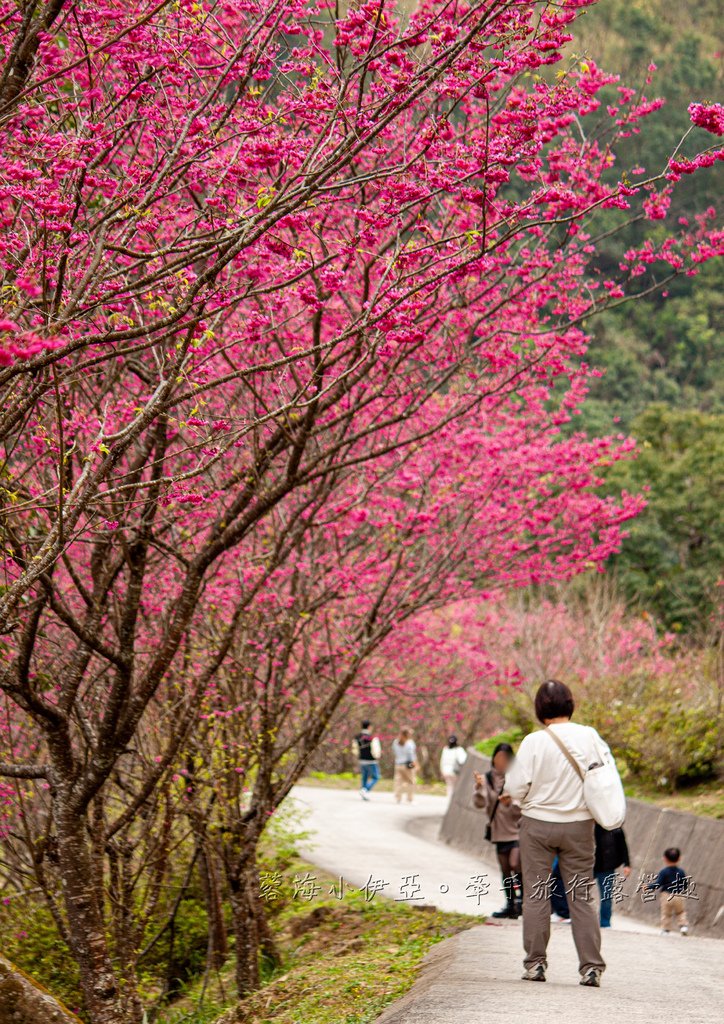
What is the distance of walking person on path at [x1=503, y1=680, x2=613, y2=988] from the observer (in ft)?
19.9

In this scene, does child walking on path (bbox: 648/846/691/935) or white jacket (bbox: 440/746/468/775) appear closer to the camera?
child walking on path (bbox: 648/846/691/935)

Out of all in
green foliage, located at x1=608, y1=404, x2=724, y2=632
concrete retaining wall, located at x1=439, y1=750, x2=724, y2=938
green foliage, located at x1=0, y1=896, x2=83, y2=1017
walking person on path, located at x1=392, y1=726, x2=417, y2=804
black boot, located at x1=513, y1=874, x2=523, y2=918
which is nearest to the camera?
green foliage, located at x1=0, y1=896, x2=83, y2=1017

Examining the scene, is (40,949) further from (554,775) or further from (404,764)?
(404,764)

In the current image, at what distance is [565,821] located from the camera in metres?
6.12

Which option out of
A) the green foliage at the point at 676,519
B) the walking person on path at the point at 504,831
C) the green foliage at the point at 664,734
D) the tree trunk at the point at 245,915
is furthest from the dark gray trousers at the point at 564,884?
the green foliage at the point at 676,519

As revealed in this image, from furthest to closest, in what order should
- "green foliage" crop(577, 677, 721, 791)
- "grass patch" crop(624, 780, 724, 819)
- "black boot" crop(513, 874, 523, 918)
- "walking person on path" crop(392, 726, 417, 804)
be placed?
"walking person on path" crop(392, 726, 417, 804)
"green foliage" crop(577, 677, 721, 791)
"grass patch" crop(624, 780, 724, 819)
"black boot" crop(513, 874, 523, 918)

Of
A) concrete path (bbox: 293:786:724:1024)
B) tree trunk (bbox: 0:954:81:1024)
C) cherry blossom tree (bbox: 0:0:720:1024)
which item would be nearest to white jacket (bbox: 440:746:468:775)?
concrete path (bbox: 293:786:724:1024)

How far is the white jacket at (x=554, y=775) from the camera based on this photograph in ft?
20.0

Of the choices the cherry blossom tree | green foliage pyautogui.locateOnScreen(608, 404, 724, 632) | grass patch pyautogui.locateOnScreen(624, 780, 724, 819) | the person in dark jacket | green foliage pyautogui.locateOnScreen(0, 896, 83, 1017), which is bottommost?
green foliage pyautogui.locateOnScreen(0, 896, 83, 1017)

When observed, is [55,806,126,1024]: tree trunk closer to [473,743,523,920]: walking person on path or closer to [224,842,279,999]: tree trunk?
[224,842,279,999]: tree trunk

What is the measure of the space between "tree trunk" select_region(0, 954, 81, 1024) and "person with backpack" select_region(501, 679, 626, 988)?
227 cm

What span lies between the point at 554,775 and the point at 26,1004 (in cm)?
271

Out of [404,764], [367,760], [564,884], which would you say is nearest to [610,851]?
[564,884]

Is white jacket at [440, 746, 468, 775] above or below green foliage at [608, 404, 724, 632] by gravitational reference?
below
